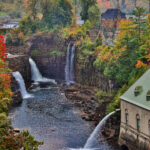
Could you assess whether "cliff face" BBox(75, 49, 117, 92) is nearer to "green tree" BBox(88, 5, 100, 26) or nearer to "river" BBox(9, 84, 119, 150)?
"river" BBox(9, 84, 119, 150)

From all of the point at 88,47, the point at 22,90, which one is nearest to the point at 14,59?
the point at 22,90

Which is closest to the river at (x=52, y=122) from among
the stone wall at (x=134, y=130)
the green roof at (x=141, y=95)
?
the stone wall at (x=134, y=130)

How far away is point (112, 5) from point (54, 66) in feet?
205

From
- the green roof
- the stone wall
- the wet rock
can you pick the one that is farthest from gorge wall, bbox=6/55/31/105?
the green roof

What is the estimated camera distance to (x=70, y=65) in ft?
298

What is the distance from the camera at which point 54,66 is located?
96000mm

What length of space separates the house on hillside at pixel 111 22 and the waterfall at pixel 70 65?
448 inches

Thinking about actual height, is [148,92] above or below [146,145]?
above

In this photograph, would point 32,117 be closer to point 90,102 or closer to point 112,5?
point 90,102

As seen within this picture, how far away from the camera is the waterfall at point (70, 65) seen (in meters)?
89.7

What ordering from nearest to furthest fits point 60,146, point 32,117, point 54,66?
point 60,146
point 32,117
point 54,66

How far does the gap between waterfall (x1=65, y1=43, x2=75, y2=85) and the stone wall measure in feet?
153

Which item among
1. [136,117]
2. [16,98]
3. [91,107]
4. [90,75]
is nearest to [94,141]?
[136,117]

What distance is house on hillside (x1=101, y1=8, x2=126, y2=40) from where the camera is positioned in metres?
94.4
